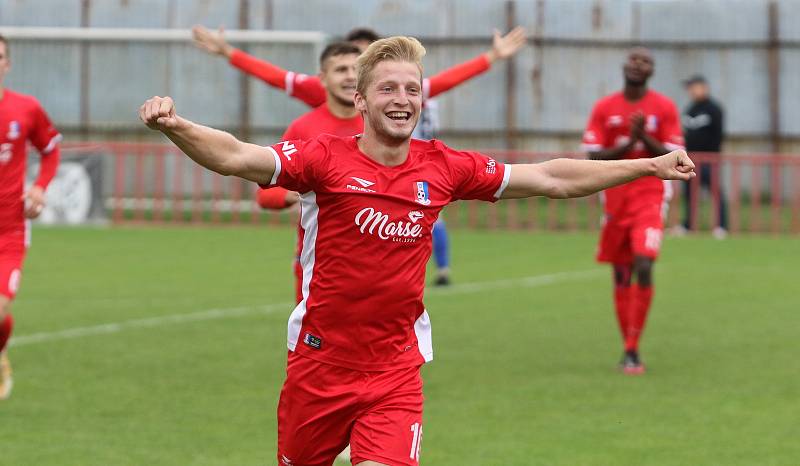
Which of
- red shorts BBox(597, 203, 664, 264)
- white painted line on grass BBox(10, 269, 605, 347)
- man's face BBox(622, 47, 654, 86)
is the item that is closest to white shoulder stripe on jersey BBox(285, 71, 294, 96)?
man's face BBox(622, 47, 654, 86)

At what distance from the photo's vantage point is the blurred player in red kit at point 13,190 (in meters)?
9.37

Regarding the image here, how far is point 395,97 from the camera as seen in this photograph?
5730 millimetres

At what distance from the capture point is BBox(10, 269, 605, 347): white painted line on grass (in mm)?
12531

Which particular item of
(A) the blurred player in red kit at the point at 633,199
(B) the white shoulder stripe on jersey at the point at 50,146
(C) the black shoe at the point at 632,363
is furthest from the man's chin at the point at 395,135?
(C) the black shoe at the point at 632,363

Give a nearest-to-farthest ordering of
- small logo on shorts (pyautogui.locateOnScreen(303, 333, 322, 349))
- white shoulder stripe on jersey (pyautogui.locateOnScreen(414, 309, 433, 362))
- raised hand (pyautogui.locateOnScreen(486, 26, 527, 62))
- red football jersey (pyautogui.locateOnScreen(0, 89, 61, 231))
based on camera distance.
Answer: small logo on shorts (pyautogui.locateOnScreen(303, 333, 322, 349))
white shoulder stripe on jersey (pyautogui.locateOnScreen(414, 309, 433, 362))
red football jersey (pyautogui.locateOnScreen(0, 89, 61, 231))
raised hand (pyautogui.locateOnScreen(486, 26, 527, 62))

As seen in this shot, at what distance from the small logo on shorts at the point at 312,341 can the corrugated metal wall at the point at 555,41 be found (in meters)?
23.5

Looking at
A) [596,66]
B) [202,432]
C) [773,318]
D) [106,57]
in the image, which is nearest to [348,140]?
[202,432]

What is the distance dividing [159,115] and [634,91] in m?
6.77

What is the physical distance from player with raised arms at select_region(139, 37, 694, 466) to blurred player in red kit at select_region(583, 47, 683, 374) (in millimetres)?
5001

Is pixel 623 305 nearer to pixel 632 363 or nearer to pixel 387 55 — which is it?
pixel 632 363

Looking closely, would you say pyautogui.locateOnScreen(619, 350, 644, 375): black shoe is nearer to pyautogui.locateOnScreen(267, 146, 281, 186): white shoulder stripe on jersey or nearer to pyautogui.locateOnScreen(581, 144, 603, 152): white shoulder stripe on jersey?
pyautogui.locateOnScreen(581, 144, 603, 152): white shoulder stripe on jersey

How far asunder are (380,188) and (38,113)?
4.59 m

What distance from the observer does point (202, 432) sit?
28.5 ft

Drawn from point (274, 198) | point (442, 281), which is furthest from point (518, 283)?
point (274, 198)
